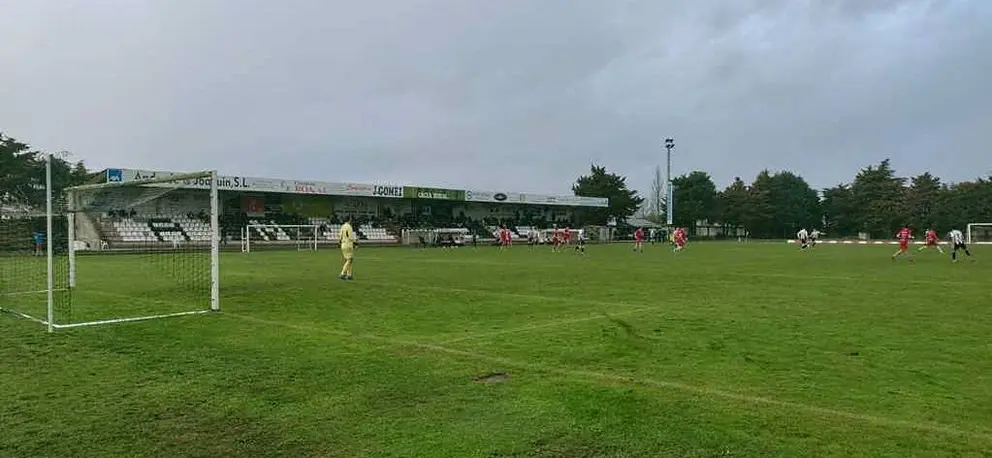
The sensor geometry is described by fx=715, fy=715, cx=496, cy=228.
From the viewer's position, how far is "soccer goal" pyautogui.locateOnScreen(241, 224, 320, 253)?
186 ft

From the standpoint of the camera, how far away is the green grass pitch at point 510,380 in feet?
16.8

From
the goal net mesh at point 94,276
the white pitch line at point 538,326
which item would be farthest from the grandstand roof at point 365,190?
the white pitch line at point 538,326

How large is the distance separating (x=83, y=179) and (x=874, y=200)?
92614 millimetres

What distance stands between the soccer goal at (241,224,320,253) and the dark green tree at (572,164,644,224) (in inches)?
1681

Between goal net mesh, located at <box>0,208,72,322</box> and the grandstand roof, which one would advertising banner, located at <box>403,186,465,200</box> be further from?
goal net mesh, located at <box>0,208,72,322</box>

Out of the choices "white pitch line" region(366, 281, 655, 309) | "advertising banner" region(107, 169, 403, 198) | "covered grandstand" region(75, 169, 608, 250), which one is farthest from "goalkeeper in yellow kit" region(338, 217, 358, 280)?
"advertising banner" region(107, 169, 403, 198)

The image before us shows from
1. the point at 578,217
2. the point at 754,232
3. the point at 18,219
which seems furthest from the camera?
the point at 754,232

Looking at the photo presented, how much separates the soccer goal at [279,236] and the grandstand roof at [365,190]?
3263 mm

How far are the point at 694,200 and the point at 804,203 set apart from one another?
18158mm

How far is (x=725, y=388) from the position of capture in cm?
667

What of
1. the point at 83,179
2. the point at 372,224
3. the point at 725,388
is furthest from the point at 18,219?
the point at 372,224

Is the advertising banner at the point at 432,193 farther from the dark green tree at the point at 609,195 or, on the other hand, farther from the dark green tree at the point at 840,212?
the dark green tree at the point at 840,212

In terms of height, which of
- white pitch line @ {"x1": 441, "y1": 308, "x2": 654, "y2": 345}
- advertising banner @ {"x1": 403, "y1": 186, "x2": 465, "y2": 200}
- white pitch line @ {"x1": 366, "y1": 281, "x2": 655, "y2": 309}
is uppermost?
advertising banner @ {"x1": 403, "y1": 186, "x2": 465, "y2": 200}

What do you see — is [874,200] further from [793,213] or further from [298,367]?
[298,367]
